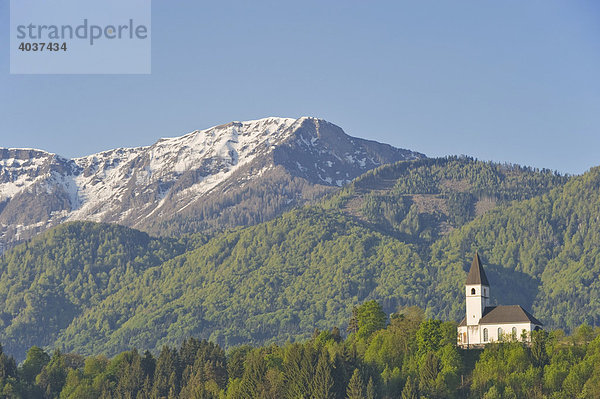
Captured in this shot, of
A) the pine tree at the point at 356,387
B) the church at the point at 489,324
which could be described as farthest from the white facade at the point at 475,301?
the pine tree at the point at 356,387

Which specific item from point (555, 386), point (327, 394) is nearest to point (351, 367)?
point (327, 394)

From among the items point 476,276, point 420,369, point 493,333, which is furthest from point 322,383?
point 476,276

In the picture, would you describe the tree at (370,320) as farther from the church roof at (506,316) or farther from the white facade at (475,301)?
the church roof at (506,316)

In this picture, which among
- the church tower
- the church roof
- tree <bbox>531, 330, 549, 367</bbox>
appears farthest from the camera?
the church tower

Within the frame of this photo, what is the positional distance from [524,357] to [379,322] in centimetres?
2904

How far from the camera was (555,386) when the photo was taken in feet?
547

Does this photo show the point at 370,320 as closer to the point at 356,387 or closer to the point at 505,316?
the point at 356,387

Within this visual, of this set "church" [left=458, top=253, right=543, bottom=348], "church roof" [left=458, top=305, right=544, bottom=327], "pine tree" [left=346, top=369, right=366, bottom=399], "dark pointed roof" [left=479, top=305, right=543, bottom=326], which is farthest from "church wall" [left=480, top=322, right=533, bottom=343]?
"pine tree" [left=346, top=369, right=366, bottom=399]

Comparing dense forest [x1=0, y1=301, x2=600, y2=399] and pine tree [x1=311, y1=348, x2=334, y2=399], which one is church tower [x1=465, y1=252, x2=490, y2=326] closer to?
dense forest [x1=0, y1=301, x2=600, y2=399]

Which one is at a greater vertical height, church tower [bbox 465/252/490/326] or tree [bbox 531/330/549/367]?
church tower [bbox 465/252/490/326]

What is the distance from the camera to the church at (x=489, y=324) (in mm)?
179250

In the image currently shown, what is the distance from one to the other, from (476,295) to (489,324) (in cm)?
603

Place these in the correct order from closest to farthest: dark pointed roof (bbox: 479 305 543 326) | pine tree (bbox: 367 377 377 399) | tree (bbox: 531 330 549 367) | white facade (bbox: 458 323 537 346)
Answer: tree (bbox: 531 330 549 367) → pine tree (bbox: 367 377 377 399) → white facade (bbox: 458 323 537 346) → dark pointed roof (bbox: 479 305 543 326)

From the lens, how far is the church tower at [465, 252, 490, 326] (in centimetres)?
18350
